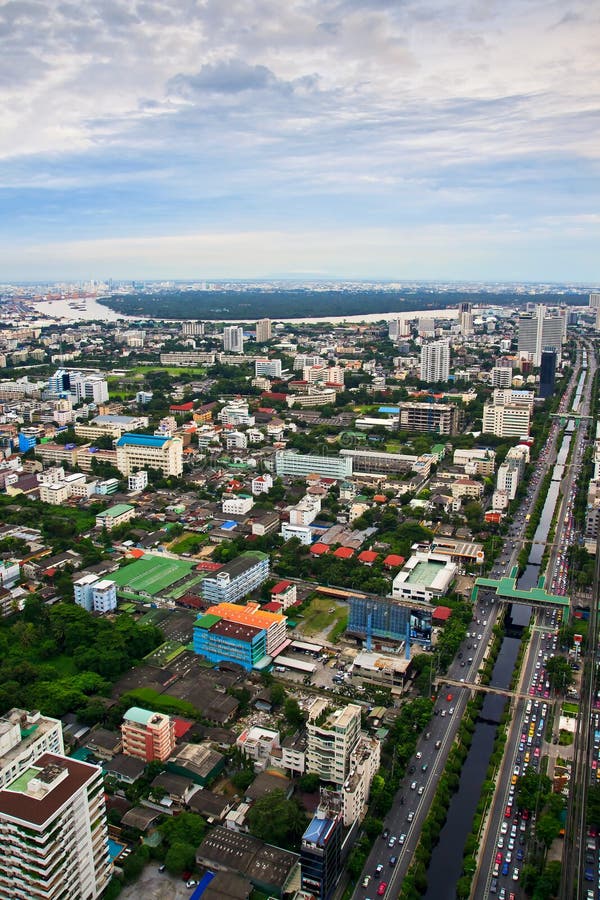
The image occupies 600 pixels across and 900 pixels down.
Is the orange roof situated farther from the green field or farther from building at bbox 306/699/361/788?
building at bbox 306/699/361/788

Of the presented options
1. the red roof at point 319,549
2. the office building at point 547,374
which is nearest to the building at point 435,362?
the office building at point 547,374

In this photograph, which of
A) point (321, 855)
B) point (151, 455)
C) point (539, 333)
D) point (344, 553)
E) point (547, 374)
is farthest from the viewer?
point (539, 333)

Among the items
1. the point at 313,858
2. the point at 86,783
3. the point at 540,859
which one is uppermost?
the point at 86,783

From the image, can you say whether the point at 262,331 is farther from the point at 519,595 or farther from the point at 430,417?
the point at 519,595

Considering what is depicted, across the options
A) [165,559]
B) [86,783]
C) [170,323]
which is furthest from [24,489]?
[170,323]

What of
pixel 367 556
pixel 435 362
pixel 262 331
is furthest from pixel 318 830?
pixel 262 331

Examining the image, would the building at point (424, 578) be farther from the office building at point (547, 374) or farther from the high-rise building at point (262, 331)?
the high-rise building at point (262, 331)

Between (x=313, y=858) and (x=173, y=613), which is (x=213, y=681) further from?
(x=313, y=858)
